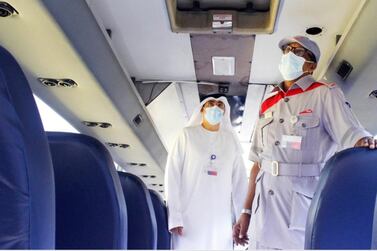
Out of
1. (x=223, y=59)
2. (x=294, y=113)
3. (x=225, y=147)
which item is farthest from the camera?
(x=223, y=59)

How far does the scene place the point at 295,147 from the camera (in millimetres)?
2623

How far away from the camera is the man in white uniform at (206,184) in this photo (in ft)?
11.5

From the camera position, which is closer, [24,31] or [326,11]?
[24,31]

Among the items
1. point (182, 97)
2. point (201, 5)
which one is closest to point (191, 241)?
point (201, 5)

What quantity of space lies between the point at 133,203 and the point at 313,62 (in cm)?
159

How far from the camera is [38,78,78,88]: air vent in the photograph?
140 inches

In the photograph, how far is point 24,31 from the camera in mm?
2740

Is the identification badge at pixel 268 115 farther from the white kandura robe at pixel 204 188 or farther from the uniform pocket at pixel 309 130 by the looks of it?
the white kandura robe at pixel 204 188

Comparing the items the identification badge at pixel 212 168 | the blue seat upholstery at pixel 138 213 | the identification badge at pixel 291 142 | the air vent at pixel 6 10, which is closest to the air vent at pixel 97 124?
the identification badge at pixel 212 168

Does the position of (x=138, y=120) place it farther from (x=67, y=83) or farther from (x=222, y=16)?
(x=222, y=16)

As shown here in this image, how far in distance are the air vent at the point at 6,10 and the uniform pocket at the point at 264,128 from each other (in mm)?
1675

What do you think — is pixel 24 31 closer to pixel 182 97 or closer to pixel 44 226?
pixel 44 226

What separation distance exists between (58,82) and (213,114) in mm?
1363

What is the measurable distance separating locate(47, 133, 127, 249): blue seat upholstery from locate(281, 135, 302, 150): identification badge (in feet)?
4.59
